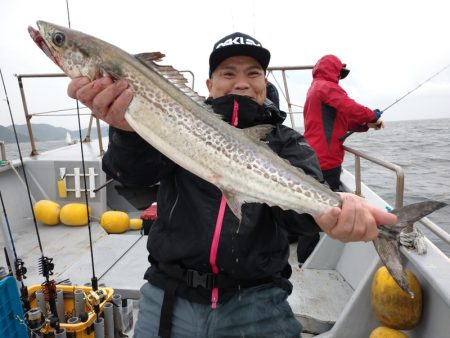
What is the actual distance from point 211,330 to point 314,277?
288 cm

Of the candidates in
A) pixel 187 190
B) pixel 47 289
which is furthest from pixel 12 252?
pixel 187 190

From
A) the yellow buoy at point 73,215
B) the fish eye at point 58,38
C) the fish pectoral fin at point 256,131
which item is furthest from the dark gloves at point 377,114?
the yellow buoy at point 73,215

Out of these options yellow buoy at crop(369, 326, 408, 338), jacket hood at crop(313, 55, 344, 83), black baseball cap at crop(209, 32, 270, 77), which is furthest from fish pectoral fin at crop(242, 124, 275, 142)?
jacket hood at crop(313, 55, 344, 83)

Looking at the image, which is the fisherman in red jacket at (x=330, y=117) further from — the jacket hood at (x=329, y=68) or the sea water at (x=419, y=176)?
the sea water at (x=419, y=176)

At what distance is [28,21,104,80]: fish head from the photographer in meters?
2.05

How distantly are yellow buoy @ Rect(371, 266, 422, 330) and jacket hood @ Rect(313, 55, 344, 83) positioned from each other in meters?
3.36

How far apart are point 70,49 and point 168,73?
56cm

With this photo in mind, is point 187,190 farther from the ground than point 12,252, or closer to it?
farther from the ground

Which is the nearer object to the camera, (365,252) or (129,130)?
(129,130)

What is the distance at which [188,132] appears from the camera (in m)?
2.07

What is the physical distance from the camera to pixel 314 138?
18.3 feet

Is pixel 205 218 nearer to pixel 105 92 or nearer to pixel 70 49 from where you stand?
pixel 105 92

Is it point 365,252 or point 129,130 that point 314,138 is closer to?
point 365,252

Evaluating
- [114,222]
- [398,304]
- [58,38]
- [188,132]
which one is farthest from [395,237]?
[114,222]
